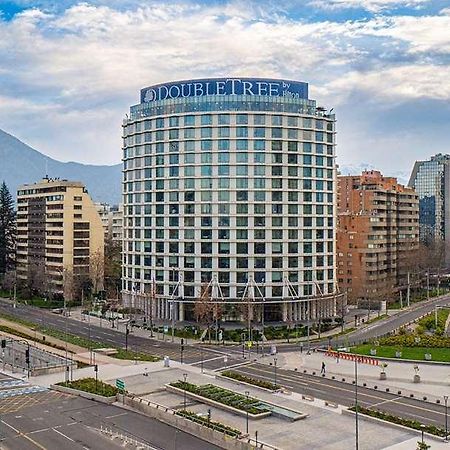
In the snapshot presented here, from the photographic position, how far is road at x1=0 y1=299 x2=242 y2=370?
9529 cm

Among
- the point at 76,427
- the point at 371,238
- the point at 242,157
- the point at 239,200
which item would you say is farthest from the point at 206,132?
the point at 76,427

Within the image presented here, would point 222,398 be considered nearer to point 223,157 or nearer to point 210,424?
point 210,424

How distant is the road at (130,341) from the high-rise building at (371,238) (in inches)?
2257

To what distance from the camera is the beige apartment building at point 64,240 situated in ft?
543

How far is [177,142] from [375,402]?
73.6 m

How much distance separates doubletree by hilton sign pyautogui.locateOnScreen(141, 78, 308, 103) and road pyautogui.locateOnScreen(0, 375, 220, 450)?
241 feet

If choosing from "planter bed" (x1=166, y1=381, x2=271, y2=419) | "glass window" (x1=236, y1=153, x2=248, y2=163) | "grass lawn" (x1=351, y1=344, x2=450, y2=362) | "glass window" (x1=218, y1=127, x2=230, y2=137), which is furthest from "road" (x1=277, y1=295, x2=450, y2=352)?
"glass window" (x1=218, y1=127, x2=230, y2=137)

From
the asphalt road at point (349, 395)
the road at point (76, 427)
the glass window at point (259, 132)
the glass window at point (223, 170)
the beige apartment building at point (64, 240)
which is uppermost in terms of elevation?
the glass window at point (259, 132)

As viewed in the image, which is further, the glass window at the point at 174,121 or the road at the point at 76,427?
the glass window at the point at 174,121

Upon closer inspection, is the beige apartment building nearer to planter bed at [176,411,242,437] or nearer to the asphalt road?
the asphalt road

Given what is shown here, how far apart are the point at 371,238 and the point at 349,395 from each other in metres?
89.7

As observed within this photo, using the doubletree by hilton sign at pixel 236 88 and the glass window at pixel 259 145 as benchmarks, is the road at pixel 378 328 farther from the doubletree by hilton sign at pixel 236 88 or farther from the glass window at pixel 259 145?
the doubletree by hilton sign at pixel 236 88

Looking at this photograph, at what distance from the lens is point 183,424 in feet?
203

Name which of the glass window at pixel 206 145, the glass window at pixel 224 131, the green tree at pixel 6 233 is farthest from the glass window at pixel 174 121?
the green tree at pixel 6 233
